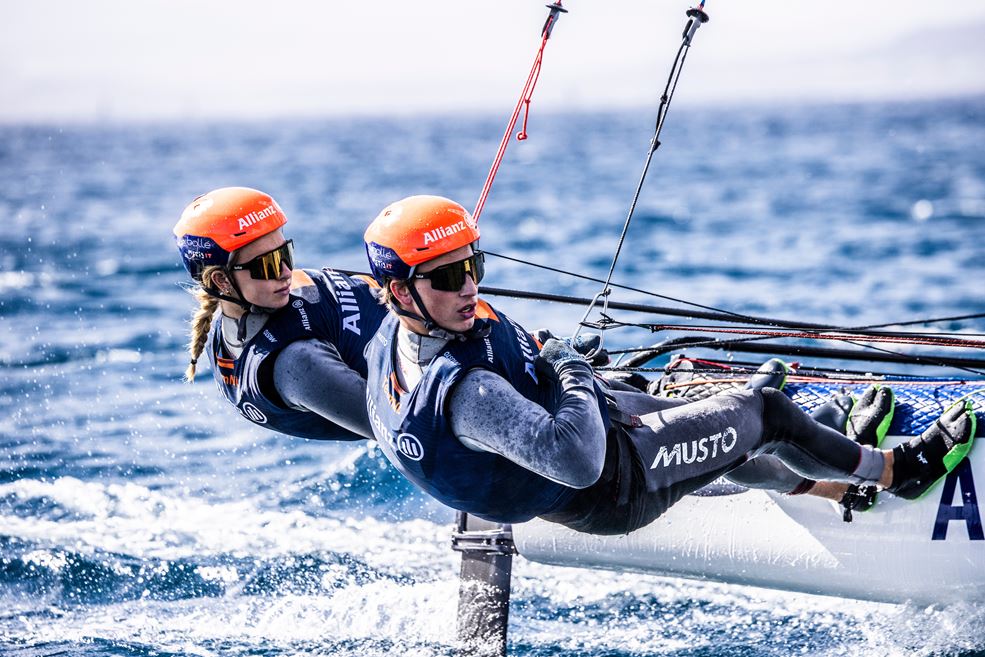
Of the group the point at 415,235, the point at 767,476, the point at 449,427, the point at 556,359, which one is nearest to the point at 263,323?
the point at 415,235

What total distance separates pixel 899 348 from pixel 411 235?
18.4 feet

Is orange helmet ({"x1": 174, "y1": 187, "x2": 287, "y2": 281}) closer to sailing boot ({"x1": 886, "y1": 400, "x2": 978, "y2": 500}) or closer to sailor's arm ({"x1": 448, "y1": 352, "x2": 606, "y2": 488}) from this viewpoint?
sailor's arm ({"x1": 448, "y1": 352, "x2": 606, "y2": 488})

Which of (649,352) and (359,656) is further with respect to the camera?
(649,352)

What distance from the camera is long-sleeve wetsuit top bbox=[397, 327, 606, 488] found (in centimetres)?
325

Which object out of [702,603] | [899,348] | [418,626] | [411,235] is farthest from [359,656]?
[899,348]

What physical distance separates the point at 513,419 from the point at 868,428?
191 cm

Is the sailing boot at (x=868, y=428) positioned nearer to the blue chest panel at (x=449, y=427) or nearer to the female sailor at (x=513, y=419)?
the female sailor at (x=513, y=419)

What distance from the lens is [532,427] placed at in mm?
3252

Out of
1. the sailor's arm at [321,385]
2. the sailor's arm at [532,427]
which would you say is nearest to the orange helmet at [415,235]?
the sailor's arm at [532,427]

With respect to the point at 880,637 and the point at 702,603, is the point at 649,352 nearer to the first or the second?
the point at 702,603

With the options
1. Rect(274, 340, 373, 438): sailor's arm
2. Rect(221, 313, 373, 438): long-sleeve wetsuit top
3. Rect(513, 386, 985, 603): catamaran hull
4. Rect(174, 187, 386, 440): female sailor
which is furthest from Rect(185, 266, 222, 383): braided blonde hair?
Rect(513, 386, 985, 603): catamaran hull

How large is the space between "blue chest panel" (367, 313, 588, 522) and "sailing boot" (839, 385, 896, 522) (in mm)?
1406

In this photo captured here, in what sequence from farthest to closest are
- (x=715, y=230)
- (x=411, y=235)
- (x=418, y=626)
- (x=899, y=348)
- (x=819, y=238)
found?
(x=715, y=230) < (x=819, y=238) < (x=899, y=348) < (x=418, y=626) < (x=411, y=235)

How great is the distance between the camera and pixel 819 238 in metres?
17.8
